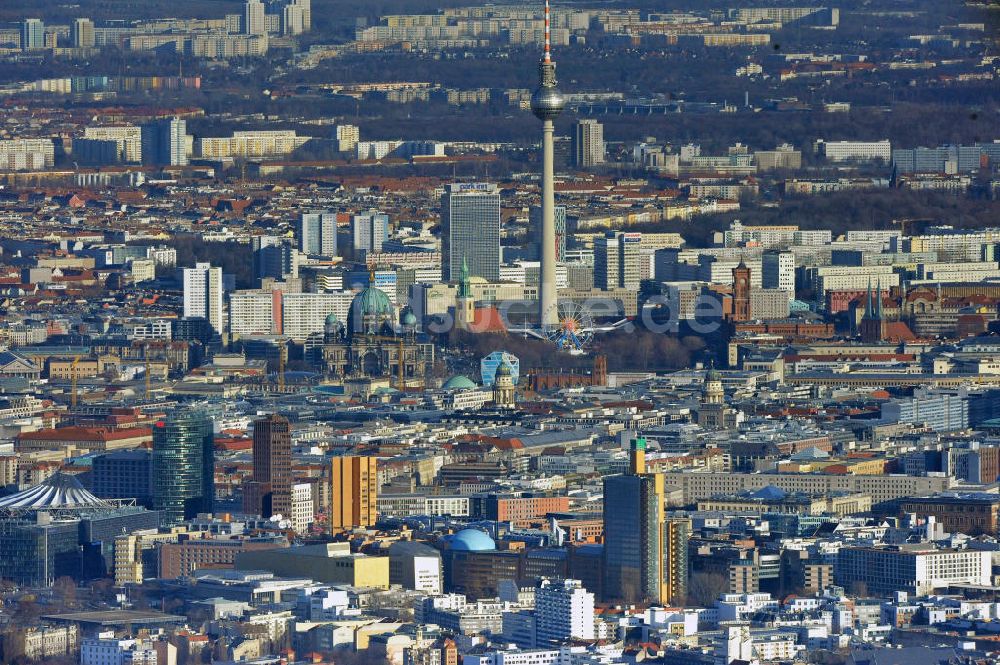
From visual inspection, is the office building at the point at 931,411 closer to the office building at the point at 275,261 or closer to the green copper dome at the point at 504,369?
the green copper dome at the point at 504,369

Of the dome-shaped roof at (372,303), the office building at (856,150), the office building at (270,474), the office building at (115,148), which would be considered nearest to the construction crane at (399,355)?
the dome-shaped roof at (372,303)

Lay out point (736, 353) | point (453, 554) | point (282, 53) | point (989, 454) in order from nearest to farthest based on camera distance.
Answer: point (453, 554)
point (989, 454)
point (736, 353)
point (282, 53)

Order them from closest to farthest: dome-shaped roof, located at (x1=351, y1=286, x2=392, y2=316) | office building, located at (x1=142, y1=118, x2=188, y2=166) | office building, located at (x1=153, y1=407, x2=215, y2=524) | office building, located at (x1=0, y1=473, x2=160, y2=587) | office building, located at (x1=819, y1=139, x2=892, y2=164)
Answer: office building, located at (x1=0, y1=473, x2=160, y2=587)
office building, located at (x1=153, y1=407, x2=215, y2=524)
dome-shaped roof, located at (x1=351, y1=286, x2=392, y2=316)
office building, located at (x1=819, y1=139, x2=892, y2=164)
office building, located at (x1=142, y1=118, x2=188, y2=166)

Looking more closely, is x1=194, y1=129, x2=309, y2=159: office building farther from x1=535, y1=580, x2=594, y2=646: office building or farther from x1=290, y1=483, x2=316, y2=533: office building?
x1=535, y1=580, x2=594, y2=646: office building

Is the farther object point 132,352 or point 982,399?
point 132,352

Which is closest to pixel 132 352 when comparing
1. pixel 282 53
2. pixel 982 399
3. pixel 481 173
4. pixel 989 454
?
pixel 982 399

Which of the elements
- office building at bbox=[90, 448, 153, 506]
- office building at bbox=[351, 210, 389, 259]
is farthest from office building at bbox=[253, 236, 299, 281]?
office building at bbox=[90, 448, 153, 506]

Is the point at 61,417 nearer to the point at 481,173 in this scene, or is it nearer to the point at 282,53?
the point at 481,173
